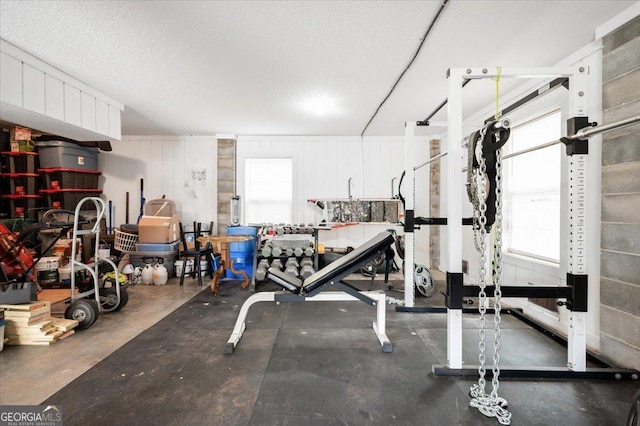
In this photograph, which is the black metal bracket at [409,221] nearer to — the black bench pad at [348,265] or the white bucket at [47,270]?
the black bench pad at [348,265]

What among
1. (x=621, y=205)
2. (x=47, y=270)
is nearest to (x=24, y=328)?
(x=47, y=270)

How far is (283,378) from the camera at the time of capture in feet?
6.26

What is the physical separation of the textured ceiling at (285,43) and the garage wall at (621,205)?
0.37m

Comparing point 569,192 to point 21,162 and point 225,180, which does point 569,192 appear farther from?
point 21,162

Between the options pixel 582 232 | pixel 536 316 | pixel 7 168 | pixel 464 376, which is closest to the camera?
pixel 582 232

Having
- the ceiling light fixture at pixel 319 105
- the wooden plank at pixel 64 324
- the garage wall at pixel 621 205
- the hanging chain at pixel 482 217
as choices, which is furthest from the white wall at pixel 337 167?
the hanging chain at pixel 482 217

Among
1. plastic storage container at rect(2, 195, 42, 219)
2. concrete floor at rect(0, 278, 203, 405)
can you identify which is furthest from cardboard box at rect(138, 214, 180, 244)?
plastic storage container at rect(2, 195, 42, 219)

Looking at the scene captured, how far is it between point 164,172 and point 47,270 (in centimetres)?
250

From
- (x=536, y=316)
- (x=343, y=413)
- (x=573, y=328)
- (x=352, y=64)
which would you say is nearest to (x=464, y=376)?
(x=573, y=328)

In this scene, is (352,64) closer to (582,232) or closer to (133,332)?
(582,232)

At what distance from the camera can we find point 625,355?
1994mm

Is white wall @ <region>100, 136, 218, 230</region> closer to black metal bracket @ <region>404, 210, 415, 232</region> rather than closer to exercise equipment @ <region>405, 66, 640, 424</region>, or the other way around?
black metal bracket @ <region>404, 210, 415, 232</region>

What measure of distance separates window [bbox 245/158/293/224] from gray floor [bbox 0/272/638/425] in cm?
280

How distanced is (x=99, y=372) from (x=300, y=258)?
9.77 feet
